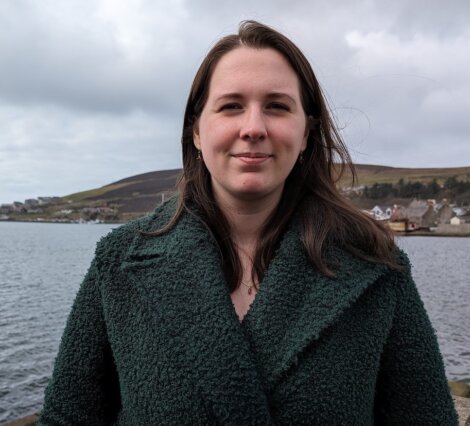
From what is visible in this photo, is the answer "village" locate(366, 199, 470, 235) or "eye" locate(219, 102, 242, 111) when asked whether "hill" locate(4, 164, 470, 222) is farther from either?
"eye" locate(219, 102, 242, 111)

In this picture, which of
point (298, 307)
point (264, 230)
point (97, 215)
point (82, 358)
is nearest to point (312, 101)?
point (264, 230)

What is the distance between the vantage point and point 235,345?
2.01 metres

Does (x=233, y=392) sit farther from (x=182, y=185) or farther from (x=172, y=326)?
(x=182, y=185)

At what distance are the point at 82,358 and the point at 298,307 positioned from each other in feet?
3.22

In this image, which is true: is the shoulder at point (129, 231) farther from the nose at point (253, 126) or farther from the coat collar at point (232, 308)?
the nose at point (253, 126)

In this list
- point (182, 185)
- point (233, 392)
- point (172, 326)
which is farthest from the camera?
point (182, 185)

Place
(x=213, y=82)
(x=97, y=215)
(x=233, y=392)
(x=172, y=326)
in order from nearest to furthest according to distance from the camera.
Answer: (x=233, y=392) → (x=172, y=326) → (x=213, y=82) → (x=97, y=215)

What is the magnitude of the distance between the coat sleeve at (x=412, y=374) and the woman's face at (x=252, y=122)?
0.80 meters

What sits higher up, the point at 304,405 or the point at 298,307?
the point at 298,307

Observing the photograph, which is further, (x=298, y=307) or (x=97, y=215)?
(x=97, y=215)

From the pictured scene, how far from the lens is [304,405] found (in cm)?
197

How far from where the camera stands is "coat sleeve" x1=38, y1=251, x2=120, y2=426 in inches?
90.6

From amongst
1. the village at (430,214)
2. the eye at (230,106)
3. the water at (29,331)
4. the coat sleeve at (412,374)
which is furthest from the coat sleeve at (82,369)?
the village at (430,214)

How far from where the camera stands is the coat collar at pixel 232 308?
1977mm
